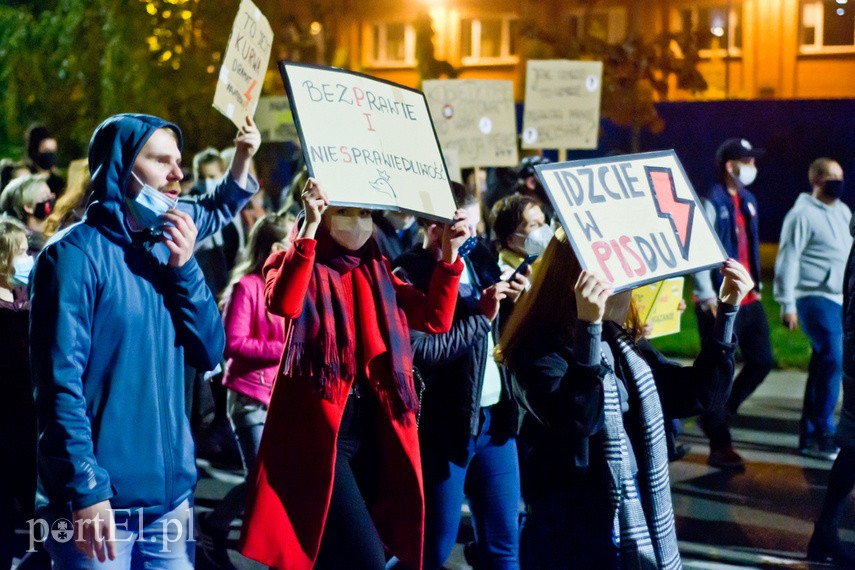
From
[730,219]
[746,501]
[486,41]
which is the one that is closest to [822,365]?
[730,219]

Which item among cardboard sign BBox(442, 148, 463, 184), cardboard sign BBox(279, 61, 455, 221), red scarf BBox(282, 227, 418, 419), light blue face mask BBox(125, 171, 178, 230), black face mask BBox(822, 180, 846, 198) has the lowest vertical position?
red scarf BBox(282, 227, 418, 419)

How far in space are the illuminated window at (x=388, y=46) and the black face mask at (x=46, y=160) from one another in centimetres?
2399

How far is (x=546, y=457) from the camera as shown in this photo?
3.60m

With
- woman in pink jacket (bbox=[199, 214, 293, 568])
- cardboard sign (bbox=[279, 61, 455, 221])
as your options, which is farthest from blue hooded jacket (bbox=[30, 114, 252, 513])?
woman in pink jacket (bbox=[199, 214, 293, 568])

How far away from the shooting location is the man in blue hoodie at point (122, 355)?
3.05 m

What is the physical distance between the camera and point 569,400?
3.40 meters

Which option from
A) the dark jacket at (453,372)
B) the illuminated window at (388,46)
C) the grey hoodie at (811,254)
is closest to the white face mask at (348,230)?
the dark jacket at (453,372)

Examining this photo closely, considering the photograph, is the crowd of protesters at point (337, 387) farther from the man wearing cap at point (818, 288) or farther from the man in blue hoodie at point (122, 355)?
the man wearing cap at point (818, 288)

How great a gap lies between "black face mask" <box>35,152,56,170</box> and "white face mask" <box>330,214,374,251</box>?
22.7ft

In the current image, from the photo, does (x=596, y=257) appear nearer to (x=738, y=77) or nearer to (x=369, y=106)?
(x=369, y=106)

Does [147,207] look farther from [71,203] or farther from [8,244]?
[71,203]

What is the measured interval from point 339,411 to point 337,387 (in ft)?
0.26

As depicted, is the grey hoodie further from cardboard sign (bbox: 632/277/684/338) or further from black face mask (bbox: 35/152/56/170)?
black face mask (bbox: 35/152/56/170)

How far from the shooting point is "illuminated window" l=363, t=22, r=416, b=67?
33.8 meters
